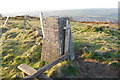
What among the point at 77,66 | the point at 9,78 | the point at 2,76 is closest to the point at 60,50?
the point at 77,66

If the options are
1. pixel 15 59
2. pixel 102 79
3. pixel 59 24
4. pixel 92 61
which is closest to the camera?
pixel 102 79

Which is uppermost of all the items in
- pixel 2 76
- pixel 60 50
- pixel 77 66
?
pixel 60 50

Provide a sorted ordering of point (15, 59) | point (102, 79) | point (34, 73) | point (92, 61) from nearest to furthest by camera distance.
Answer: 1. point (34, 73)
2. point (102, 79)
3. point (92, 61)
4. point (15, 59)

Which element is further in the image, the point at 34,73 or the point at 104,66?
the point at 104,66

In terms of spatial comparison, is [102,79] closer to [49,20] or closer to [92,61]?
[92,61]
